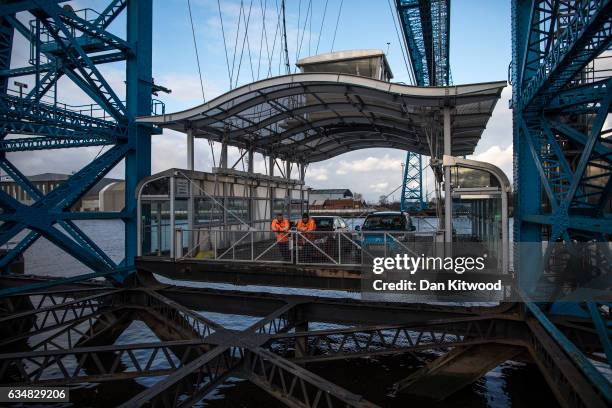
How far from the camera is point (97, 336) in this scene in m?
13.1

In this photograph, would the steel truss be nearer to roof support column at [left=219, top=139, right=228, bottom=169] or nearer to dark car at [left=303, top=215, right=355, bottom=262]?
dark car at [left=303, top=215, right=355, bottom=262]

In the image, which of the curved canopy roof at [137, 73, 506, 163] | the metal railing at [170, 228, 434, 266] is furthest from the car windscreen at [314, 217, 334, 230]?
the metal railing at [170, 228, 434, 266]

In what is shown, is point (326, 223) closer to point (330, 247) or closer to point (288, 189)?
point (288, 189)

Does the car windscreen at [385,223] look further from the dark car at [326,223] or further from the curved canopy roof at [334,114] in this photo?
the curved canopy roof at [334,114]

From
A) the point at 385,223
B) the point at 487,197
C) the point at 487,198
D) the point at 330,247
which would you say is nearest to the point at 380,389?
the point at 330,247

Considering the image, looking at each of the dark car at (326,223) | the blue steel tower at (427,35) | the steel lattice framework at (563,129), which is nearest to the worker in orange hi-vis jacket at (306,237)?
the dark car at (326,223)

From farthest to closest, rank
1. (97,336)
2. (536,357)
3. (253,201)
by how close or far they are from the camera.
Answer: (253,201) → (97,336) → (536,357)

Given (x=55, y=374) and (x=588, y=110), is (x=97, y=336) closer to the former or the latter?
(x=55, y=374)

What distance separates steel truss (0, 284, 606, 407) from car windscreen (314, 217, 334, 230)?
4940 mm

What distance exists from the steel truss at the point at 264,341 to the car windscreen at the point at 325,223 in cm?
494

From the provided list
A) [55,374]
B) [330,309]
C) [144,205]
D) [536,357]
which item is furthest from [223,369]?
[144,205]

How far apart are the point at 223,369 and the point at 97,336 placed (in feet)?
24.4

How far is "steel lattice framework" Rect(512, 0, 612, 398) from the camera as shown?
6.69 meters

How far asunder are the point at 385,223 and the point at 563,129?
7.45 meters
